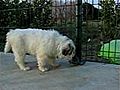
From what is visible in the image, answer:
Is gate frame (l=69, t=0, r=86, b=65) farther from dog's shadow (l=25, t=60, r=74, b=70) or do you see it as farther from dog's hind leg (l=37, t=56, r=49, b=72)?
dog's hind leg (l=37, t=56, r=49, b=72)

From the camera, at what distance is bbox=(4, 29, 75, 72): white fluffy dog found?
580cm

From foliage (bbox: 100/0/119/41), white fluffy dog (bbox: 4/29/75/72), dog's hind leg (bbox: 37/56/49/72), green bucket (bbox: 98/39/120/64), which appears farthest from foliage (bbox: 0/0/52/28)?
dog's hind leg (bbox: 37/56/49/72)

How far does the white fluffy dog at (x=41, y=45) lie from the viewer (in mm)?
5797

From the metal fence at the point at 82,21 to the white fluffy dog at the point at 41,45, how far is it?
0.69 meters

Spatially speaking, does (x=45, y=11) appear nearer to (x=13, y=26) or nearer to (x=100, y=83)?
(x=13, y=26)

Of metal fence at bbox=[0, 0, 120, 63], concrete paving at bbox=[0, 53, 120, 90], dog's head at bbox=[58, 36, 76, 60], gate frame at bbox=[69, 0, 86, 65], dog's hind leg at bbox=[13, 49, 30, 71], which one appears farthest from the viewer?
metal fence at bbox=[0, 0, 120, 63]

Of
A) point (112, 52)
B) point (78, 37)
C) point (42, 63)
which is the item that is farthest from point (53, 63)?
point (112, 52)

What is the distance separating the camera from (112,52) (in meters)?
6.55

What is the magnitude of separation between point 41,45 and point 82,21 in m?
1.16

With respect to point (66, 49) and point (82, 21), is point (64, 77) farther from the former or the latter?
point (82, 21)

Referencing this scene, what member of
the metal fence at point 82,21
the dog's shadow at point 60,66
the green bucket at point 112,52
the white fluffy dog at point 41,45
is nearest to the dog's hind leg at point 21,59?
the white fluffy dog at point 41,45

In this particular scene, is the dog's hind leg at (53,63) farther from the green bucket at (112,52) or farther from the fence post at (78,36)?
the green bucket at (112,52)

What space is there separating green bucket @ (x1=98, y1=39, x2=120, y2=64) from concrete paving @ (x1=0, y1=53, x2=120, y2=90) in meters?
0.34

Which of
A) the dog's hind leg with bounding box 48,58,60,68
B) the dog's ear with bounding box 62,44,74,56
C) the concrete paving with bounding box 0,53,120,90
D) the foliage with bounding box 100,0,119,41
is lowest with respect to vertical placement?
the concrete paving with bounding box 0,53,120,90
